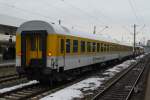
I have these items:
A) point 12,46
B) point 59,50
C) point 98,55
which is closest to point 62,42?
point 59,50

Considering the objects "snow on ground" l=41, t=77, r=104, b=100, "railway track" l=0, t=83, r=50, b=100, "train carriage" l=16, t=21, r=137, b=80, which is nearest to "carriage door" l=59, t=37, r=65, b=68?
"train carriage" l=16, t=21, r=137, b=80

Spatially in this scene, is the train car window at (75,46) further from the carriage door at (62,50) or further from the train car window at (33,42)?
the train car window at (33,42)

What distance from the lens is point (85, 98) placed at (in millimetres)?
11641

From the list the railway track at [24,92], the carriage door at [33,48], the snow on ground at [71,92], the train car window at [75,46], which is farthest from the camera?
the train car window at [75,46]

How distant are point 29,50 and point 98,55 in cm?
875

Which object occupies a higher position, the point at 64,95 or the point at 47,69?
the point at 47,69

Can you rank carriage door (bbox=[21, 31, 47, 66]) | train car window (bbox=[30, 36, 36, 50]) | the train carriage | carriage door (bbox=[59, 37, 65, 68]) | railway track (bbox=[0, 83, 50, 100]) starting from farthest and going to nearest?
1. train car window (bbox=[30, 36, 36, 50])
2. carriage door (bbox=[59, 37, 65, 68])
3. carriage door (bbox=[21, 31, 47, 66])
4. the train carriage
5. railway track (bbox=[0, 83, 50, 100])

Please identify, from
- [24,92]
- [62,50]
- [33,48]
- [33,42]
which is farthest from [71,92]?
[33,42]

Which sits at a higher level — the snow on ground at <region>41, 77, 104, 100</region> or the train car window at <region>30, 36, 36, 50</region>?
the train car window at <region>30, 36, 36, 50</region>

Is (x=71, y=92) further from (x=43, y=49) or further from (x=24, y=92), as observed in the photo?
(x=43, y=49)

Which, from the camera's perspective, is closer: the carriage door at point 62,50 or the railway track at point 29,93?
the railway track at point 29,93

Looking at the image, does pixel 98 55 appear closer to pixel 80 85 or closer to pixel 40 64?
pixel 80 85

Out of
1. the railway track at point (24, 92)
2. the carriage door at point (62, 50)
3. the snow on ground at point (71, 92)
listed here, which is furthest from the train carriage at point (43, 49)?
the snow on ground at point (71, 92)

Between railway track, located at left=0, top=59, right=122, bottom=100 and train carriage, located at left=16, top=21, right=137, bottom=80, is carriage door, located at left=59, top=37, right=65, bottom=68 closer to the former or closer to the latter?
train carriage, located at left=16, top=21, right=137, bottom=80
